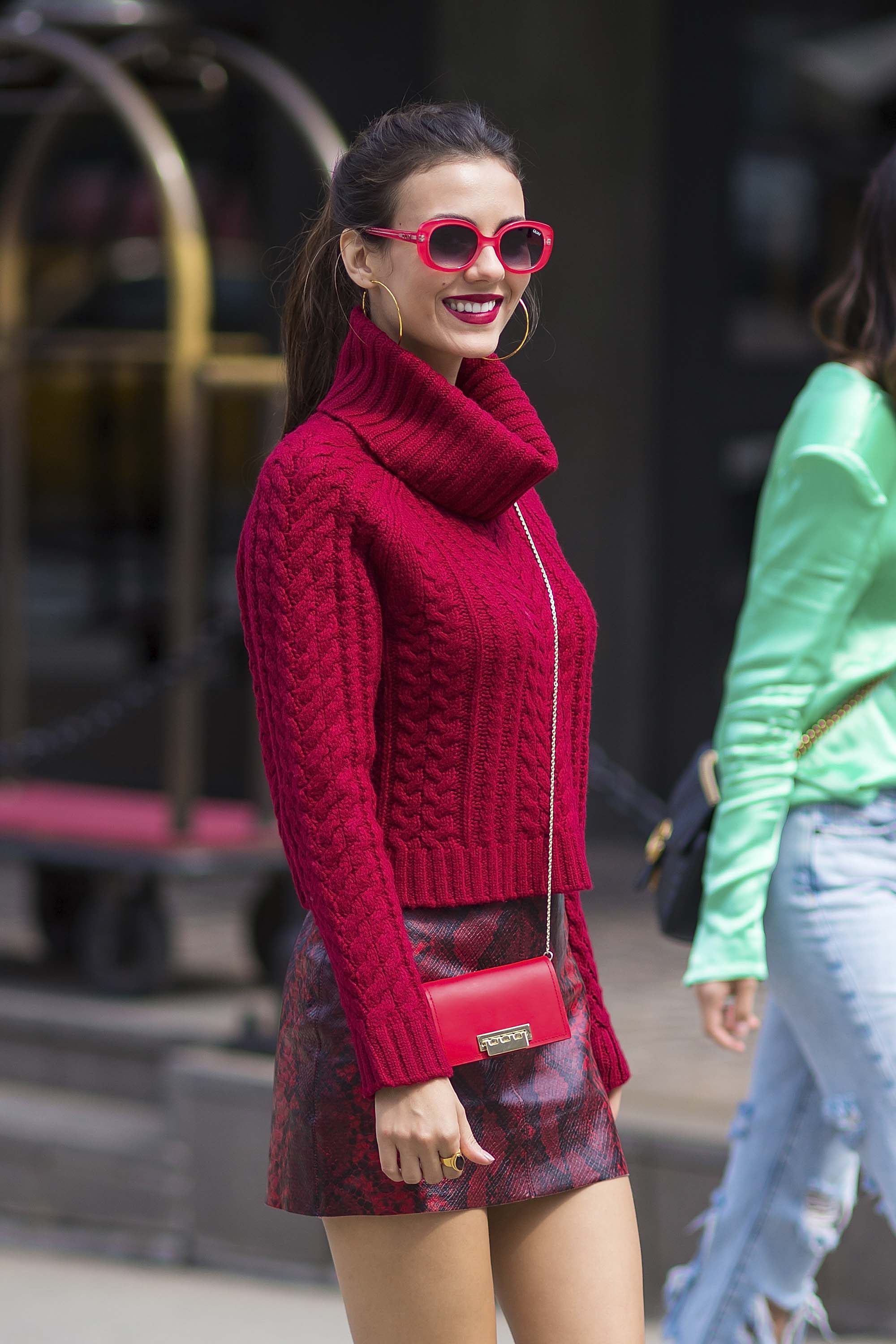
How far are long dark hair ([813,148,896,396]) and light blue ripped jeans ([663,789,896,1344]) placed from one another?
0.63 metres

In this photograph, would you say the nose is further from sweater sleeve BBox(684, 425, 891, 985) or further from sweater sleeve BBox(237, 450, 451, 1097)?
sweater sleeve BBox(684, 425, 891, 985)

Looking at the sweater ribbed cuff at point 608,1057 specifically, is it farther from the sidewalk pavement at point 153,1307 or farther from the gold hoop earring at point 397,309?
the sidewalk pavement at point 153,1307

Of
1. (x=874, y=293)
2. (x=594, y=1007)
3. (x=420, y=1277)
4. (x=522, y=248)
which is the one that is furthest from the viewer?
(x=874, y=293)

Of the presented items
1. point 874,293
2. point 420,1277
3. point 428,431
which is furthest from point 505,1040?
point 874,293

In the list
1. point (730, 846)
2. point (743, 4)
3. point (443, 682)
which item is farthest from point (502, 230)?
point (743, 4)

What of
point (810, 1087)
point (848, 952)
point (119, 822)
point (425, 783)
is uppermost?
point (425, 783)

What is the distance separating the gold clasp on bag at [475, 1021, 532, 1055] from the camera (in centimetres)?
211

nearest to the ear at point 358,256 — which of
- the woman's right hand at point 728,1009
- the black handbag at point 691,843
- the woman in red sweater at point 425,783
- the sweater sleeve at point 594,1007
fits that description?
the woman in red sweater at point 425,783

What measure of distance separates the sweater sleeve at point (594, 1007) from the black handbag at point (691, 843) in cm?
54

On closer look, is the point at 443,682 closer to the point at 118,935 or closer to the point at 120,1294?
the point at 120,1294

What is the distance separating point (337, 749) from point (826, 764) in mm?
1023

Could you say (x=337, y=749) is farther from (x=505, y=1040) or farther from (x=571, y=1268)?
(x=571, y=1268)

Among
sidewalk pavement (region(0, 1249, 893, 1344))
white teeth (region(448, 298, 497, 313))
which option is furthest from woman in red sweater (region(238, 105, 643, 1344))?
sidewalk pavement (region(0, 1249, 893, 1344))

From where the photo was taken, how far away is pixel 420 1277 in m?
2.12
